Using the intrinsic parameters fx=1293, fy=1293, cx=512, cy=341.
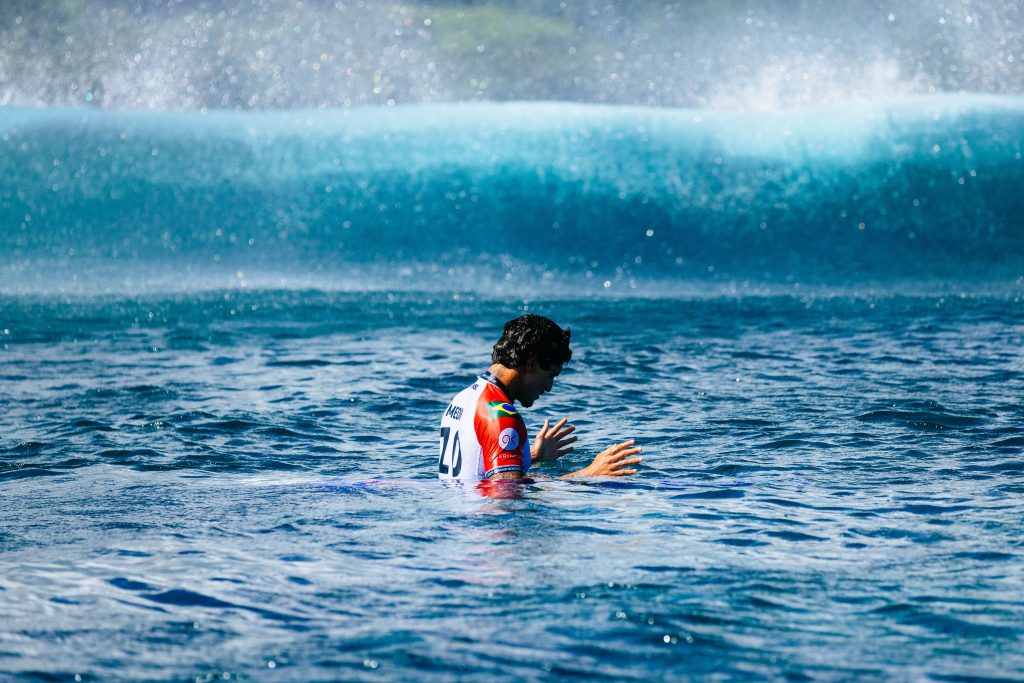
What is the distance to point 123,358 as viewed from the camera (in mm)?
13078

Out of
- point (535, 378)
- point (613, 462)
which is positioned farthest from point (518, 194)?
point (613, 462)

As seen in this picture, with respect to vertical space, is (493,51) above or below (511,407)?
above

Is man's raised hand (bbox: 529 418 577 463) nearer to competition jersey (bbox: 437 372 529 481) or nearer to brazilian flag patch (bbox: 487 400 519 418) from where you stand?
competition jersey (bbox: 437 372 529 481)

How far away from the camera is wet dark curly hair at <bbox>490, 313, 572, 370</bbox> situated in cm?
721

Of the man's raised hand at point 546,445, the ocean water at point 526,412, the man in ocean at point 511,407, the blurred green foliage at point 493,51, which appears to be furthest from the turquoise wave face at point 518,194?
the man in ocean at point 511,407

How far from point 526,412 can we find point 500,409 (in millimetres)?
3656

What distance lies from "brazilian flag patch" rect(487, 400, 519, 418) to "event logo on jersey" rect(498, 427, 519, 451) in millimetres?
81

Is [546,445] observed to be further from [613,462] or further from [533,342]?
[533,342]

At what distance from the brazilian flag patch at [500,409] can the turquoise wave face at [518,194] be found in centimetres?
1208

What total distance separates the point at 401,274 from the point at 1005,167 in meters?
10.3

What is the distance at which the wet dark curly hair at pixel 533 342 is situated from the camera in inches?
284

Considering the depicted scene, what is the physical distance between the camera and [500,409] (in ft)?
24.0

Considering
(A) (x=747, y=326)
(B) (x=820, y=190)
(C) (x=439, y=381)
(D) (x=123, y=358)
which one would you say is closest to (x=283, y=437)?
(C) (x=439, y=381)

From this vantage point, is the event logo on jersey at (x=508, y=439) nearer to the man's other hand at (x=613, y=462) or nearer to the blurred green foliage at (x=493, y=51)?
the man's other hand at (x=613, y=462)
